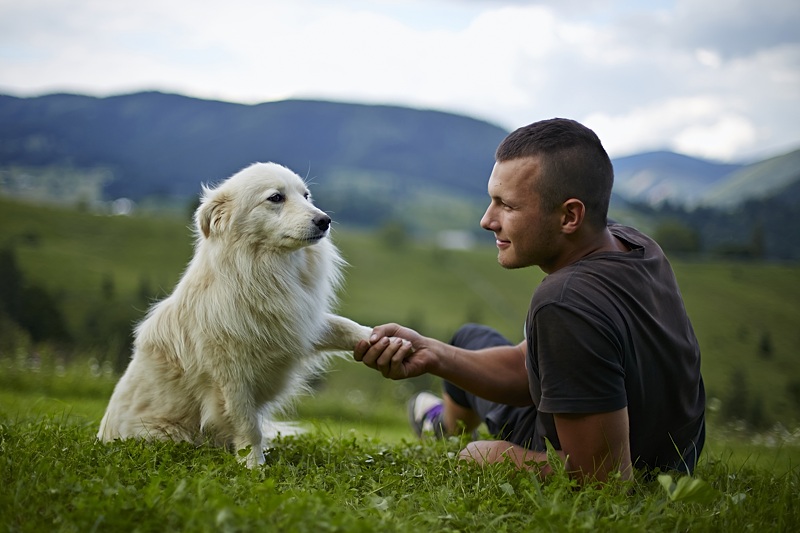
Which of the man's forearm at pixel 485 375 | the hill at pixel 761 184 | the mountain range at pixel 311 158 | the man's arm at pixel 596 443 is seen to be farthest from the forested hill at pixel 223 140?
the hill at pixel 761 184

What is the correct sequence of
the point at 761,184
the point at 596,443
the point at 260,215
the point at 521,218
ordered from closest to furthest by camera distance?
the point at 596,443 < the point at 521,218 < the point at 260,215 < the point at 761,184

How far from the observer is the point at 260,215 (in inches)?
164

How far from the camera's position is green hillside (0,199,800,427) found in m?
19.0

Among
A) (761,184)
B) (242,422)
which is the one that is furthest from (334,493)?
(761,184)

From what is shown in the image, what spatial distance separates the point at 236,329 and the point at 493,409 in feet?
5.42

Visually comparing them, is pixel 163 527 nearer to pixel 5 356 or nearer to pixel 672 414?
pixel 672 414

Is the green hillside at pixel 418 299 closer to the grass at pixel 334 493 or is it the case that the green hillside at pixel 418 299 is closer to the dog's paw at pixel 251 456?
the dog's paw at pixel 251 456

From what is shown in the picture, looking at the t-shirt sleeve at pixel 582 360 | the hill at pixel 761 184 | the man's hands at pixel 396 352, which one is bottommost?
the man's hands at pixel 396 352

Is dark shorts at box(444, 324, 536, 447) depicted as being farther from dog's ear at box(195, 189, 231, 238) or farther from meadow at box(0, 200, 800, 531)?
dog's ear at box(195, 189, 231, 238)

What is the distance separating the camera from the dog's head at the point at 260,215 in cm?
411

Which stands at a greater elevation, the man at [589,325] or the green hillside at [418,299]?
the man at [589,325]

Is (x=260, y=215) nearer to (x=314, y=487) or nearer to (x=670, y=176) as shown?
(x=314, y=487)

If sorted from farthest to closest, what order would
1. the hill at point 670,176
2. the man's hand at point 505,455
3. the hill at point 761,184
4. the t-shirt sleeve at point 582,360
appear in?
1. the hill at point 670,176
2. the hill at point 761,184
3. the man's hand at point 505,455
4. the t-shirt sleeve at point 582,360

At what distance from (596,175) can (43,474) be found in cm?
272
